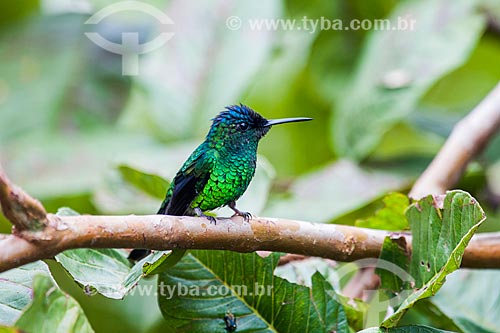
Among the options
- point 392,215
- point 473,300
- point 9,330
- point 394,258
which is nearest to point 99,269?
point 9,330

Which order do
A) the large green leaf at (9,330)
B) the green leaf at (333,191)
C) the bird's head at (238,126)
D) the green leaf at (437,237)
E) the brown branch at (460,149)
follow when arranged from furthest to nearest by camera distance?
the green leaf at (333,191), the brown branch at (460,149), the bird's head at (238,126), the green leaf at (437,237), the large green leaf at (9,330)

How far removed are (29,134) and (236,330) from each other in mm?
1983

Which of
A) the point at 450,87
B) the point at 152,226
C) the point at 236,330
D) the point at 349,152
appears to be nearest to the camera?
the point at 152,226

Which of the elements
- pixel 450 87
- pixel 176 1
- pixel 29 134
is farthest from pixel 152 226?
pixel 450 87

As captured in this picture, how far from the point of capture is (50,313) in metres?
1.21

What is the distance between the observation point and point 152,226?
136 centimetres

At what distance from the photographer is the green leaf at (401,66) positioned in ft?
9.74

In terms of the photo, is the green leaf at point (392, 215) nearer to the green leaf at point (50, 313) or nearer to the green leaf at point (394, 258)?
the green leaf at point (394, 258)

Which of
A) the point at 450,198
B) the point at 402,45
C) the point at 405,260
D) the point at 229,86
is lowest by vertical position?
the point at 405,260

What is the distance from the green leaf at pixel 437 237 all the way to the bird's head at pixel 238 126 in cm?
48

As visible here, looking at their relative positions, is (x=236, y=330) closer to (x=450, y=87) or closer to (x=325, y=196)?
→ (x=325, y=196)

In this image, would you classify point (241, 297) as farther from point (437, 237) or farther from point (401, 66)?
point (401, 66)

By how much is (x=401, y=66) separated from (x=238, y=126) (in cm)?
139

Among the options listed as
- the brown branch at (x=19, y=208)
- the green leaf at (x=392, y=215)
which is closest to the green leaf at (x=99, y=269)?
the brown branch at (x=19, y=208)
